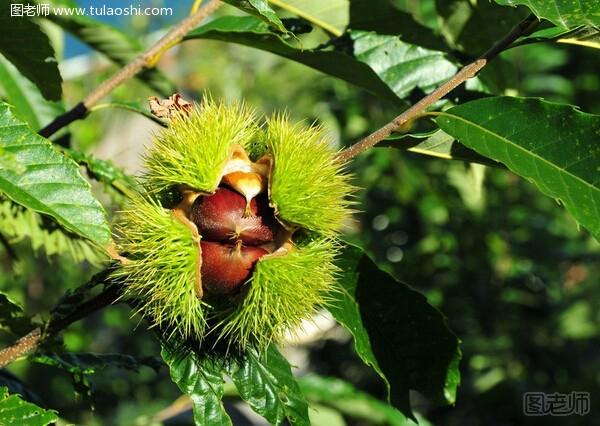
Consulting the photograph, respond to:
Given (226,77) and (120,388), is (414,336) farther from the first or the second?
(226,77)

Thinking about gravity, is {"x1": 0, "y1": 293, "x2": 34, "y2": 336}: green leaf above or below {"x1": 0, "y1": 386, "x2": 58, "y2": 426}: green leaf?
below

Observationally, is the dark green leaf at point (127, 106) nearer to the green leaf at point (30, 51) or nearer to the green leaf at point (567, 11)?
the green leaf at point (30, 51)

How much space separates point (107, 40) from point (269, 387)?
1.08m

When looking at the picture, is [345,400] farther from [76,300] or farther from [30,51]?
[30,51]

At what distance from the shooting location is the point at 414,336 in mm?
1333

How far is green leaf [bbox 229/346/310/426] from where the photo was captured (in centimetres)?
127

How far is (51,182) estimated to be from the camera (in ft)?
3.46

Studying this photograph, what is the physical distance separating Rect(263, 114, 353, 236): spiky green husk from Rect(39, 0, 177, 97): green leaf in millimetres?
847

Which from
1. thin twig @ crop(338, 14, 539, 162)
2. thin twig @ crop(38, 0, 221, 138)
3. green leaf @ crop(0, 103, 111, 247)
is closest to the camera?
green leaf @ crop(0, 103, 111, 247)

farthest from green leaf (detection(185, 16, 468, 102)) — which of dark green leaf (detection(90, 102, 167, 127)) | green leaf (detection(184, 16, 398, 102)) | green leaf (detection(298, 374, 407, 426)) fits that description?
green leaf (detection(298, 374, 407, 426))

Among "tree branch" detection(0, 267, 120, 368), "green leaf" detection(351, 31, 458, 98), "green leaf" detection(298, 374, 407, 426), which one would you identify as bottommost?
"green leaf" detection(298, 374, 407, 426)

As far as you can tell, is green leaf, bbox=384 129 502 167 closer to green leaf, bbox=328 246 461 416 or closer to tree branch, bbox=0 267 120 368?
green leaf, bbox=328 246 461 416

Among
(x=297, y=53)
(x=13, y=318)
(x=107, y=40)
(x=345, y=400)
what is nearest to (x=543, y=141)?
(x=297, y=53)

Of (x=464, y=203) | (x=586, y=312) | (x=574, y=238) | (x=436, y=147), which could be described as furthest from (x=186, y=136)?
(x=574, y=238)
